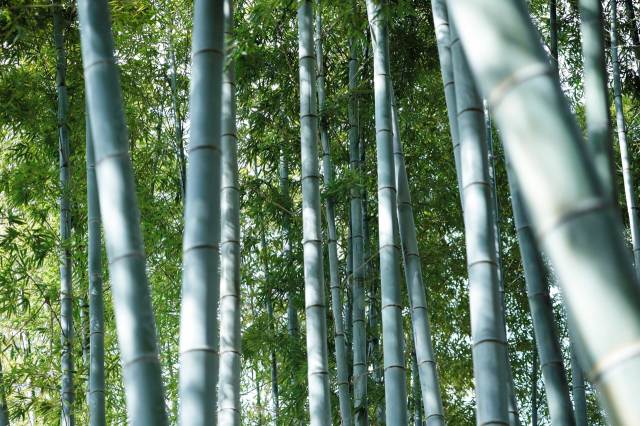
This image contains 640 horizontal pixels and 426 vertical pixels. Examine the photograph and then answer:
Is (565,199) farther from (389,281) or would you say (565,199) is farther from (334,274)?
(334,274)

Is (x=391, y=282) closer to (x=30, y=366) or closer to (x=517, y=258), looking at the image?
(x=30, y=366)

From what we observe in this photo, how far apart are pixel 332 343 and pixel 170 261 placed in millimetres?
1503

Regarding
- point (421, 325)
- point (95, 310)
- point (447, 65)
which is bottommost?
point (421, 325)

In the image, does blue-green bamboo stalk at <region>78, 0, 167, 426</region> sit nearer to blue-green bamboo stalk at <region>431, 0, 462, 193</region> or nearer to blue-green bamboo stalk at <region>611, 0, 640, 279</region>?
blue-green bamboo stalk at <region>431, 0, 462, 193</region>

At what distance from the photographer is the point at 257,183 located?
680cm

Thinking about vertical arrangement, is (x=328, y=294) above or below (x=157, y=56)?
below

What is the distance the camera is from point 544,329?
334 centimetres

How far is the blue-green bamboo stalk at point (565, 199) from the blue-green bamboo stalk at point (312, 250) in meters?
2.73

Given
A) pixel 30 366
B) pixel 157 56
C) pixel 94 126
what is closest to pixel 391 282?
pixel 94 126

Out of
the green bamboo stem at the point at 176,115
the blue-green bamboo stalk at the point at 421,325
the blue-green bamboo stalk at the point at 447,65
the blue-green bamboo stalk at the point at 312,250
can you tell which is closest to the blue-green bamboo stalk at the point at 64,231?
the green bamboo stem at the point at 176,115

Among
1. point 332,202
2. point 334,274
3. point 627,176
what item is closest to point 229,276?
point 334,274

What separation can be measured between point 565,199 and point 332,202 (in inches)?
202

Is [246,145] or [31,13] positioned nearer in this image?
[31,13]

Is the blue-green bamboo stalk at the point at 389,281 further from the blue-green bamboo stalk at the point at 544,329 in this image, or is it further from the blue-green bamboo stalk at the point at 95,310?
the blue-green bamboo stalk at the point at 95,310
